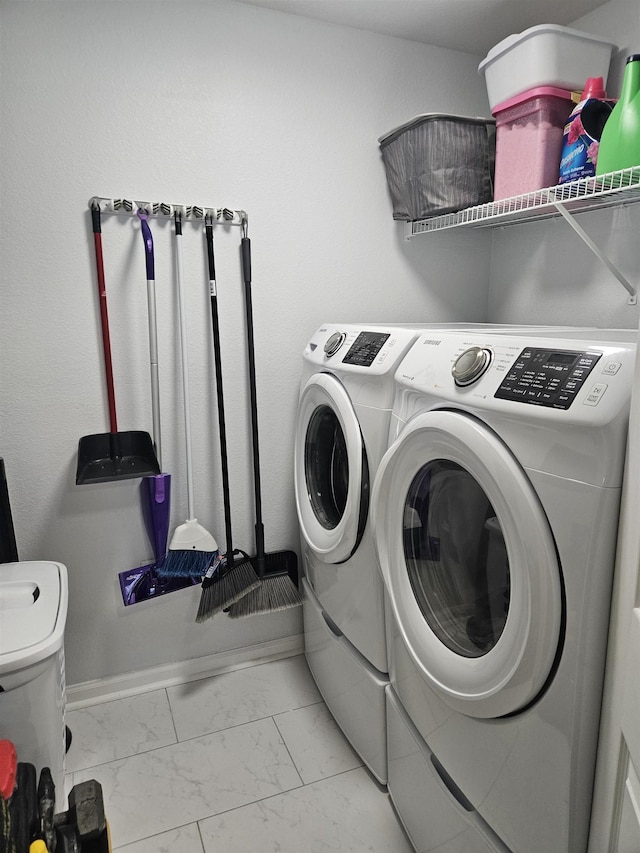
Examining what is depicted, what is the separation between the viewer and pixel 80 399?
1811 millimetres

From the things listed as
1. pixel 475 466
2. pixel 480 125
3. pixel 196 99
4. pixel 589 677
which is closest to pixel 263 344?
pixel 196 99

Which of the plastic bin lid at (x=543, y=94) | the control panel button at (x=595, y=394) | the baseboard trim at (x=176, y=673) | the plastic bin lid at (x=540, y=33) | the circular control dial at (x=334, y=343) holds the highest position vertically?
the plastic bin lid at (x=540, y=33)

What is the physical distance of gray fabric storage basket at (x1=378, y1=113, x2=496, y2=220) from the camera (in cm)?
174

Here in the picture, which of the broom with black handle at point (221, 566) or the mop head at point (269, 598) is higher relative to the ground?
the broom with black handle at point (221, 566)

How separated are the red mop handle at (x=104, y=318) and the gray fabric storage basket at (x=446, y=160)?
0.99 m

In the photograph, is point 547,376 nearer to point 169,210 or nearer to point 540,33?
point 540,33

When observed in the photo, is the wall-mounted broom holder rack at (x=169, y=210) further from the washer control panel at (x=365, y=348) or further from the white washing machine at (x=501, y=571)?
the white washing machine at (x=501, y=571)

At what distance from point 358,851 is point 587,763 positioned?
83cm

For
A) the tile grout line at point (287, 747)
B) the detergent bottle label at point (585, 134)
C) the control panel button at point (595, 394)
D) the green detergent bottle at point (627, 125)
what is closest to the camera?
the control panel button at point (595, 394)

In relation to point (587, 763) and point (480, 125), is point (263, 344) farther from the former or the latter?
point (587, 763)

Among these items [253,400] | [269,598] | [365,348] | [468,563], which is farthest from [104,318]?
[468,563]

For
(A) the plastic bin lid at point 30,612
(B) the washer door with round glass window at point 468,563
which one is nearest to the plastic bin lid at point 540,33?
(B) the washer door with round glass window at point 468,563

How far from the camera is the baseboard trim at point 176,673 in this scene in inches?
77.5

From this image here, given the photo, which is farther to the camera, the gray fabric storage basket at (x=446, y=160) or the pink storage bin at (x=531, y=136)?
the gray fabric storage basket at (x=446, y=160)
